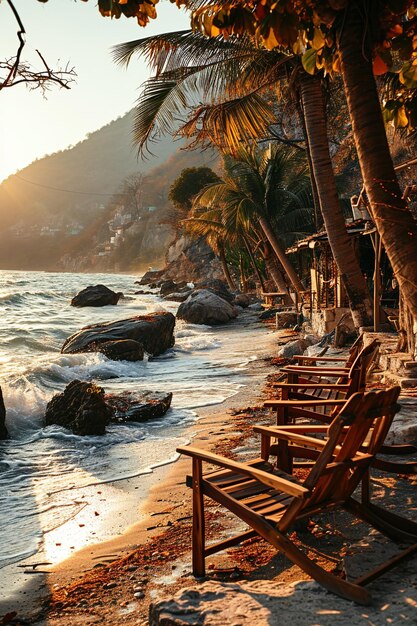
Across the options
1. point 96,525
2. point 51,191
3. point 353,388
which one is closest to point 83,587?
point 96,525

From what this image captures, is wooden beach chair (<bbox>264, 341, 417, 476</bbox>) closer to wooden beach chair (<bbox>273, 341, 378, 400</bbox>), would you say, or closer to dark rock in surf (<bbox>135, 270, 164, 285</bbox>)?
wooden beach chair (<bbox>273, 341, 378, 400</bbox>)

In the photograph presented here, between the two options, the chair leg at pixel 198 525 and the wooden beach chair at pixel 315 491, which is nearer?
the wooden beach chair at pixel 315 491

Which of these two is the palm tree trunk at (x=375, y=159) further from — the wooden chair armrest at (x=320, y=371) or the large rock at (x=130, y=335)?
the large rock at (x=130, y=335)

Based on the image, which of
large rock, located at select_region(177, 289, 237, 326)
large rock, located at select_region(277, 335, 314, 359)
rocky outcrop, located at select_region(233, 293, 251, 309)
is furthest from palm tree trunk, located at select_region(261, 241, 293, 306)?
large rock, located at select_region(277, 335, 314, 359)

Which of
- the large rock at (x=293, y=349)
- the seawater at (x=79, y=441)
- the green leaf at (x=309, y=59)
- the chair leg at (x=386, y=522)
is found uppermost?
the green leaf at (x=309, y=59)

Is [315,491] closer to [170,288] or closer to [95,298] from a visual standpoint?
[95,298]

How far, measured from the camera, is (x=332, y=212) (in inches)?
444

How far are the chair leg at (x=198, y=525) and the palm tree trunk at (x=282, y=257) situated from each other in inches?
759

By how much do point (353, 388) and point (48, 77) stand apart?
138 inches

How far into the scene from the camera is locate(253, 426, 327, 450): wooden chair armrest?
3339 mm

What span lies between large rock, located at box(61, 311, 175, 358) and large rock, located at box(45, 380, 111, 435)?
6.69 meters

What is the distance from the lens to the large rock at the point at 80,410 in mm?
7820

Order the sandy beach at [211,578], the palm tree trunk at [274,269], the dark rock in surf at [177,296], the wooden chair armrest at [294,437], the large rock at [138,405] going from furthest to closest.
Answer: the dark rock in surf at [177,296]
the palm tree trunk at [274,269]
the large rock at [138,405]
the wooden chair armrest at [294,437]
the sandy beach at [211,578]

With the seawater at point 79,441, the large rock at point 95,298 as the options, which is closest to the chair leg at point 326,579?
the seawater at point 79,441
